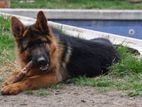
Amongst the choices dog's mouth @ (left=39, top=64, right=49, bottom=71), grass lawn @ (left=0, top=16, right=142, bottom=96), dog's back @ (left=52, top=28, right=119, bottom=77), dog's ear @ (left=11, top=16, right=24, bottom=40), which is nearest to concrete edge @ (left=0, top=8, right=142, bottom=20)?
grass lawn @ (left=0, top=16, right=142, bottom=96)

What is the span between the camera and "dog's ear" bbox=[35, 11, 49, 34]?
21.7 feet

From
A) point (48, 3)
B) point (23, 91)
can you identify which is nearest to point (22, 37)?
point (23, 91)

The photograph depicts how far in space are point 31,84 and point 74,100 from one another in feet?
2.06

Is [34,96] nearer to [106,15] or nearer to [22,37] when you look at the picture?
[22,37]

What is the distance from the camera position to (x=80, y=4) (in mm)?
18812

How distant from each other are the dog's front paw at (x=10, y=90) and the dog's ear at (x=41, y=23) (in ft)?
2.31

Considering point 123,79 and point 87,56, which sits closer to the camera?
Answer: point 123,79

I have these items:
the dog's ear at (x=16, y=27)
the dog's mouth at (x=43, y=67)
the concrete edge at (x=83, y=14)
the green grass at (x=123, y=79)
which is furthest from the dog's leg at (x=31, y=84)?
the concrete edge at (x=83, y=14)

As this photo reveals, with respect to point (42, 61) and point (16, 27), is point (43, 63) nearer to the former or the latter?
point (42, 61)

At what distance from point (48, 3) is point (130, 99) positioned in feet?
41.4

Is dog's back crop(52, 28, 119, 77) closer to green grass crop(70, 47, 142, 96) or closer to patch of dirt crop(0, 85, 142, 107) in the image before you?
green grass crop(70, 47, 142, 96)

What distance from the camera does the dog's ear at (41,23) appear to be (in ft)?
21.7

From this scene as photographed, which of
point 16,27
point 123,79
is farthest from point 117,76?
point 16,27

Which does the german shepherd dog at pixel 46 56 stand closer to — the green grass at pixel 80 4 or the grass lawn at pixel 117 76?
the grass lawn at pixel 117 76
